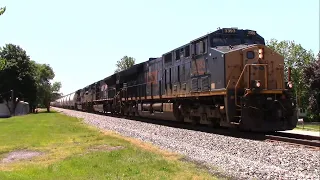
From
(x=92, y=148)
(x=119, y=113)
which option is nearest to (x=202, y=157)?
(x=92, y=148)

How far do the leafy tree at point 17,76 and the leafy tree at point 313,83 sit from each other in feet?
136

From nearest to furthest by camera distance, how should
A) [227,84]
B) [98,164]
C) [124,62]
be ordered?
[98,164] < [227,84] < [124,62]

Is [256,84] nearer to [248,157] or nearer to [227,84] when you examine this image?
[227,84]

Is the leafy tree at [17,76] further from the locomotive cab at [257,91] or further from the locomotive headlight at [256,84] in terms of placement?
the locomotive headlight at [256,84]

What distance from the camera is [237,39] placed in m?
17.0

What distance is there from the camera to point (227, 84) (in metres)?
15.0

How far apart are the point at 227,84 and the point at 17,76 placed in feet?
168

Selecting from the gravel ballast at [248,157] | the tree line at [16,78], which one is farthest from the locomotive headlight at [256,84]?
the tree line at [16,78]

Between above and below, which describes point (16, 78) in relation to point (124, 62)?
below

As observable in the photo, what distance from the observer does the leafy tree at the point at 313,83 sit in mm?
40125

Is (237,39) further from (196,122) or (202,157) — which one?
(202,157)

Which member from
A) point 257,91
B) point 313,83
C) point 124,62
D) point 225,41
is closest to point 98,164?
point 257,91

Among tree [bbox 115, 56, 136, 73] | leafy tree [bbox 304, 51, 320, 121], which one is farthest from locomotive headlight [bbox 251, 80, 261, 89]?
tree [bbox 115, 56, 136, 73]

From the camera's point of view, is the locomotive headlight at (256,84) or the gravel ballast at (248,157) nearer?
the gravel ballast at (248,157)
